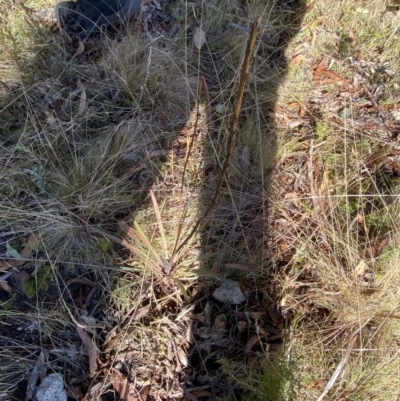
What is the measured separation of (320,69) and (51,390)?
2132 millimetres

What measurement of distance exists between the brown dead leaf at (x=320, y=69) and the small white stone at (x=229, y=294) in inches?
52.6

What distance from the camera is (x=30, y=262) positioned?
1.87 meters

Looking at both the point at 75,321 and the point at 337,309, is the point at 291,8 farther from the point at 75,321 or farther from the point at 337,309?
the point at 75,321

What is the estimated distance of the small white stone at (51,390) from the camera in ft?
5.29

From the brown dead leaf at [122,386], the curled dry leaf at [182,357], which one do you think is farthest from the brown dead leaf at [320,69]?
the brown dead leaf at [122,386]

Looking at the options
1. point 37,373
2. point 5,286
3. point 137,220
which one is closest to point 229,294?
point 137,220

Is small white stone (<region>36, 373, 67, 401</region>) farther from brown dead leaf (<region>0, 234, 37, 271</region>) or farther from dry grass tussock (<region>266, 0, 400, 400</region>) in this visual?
dry grass tussock (<region>266, 0, 400, 400</region>)

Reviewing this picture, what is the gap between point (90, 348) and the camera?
1.71m

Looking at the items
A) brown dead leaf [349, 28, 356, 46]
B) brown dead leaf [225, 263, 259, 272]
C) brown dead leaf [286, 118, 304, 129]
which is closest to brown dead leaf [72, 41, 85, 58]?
brown dead leaf [286, 118, 304, 129]

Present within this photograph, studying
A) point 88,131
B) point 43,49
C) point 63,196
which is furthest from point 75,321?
point 43,49

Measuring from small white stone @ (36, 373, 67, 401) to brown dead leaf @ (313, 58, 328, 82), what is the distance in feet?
6.61

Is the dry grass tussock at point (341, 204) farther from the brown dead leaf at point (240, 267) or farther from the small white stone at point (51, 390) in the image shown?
the small white stone at point (51, 390)

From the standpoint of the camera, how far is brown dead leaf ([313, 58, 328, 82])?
8.02 ft

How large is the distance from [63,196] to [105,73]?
2.56ft
